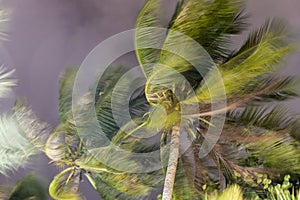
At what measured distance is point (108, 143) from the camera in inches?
181

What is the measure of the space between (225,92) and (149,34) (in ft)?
2.89

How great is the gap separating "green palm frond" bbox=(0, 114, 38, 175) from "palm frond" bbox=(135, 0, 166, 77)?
4.45 ft

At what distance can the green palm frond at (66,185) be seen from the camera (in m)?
4.60

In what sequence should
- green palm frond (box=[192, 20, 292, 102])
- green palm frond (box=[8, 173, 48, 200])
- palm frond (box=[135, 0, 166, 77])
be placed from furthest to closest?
green palm frond (box=[8, 173, 48, 200]), palm frond (box=[135, 0, 166, 77]), green palm frond (box=[192, 20, 292, 102])

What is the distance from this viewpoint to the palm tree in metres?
3.61

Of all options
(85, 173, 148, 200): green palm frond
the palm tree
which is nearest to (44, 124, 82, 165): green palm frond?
(85, 173, 148, 200): green palm frond

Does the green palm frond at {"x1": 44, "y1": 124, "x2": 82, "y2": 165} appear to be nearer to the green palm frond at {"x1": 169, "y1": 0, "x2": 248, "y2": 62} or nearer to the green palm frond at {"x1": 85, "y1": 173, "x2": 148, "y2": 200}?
the green palm frond at {"x1": 85, "y1": 173, "x2": 148, "y2": 200}

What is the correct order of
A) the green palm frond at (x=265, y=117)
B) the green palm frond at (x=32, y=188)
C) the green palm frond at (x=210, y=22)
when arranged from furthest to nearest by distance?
the green palm frond at (x=32, y=188) → the green palm frond at (x=265, y=117) → the green palm frond at (x=210, y=22)

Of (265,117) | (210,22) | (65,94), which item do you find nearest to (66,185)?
(65,94)

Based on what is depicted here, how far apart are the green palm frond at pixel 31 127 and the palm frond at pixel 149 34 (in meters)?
1.38

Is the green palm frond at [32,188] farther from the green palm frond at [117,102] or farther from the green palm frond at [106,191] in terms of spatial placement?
the green palm frond at [117,102]

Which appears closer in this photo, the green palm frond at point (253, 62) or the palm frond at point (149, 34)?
the green palm frond at point (253, 62)

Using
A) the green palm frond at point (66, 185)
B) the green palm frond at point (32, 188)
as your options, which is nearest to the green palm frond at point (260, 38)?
the green palm frond at point (66, 185)

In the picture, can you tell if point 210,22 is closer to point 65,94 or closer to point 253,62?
point 253,62
